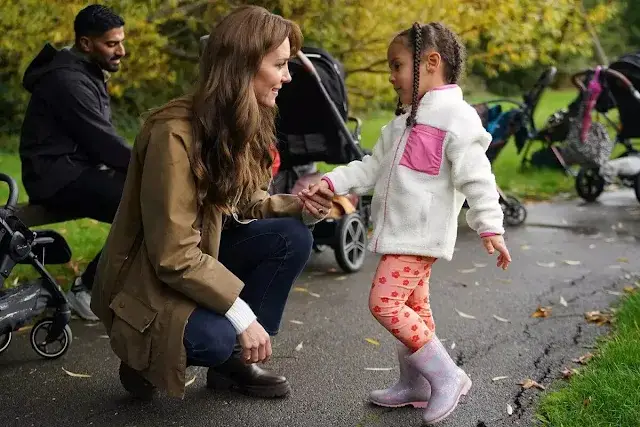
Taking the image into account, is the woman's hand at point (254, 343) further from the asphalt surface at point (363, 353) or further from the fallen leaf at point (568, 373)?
the fallen leaf at point (568, 373)

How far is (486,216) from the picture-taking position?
308cm

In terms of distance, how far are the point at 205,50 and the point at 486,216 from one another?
1130mm

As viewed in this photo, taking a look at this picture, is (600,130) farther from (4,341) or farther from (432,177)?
(4,341)

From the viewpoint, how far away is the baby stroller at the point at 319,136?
538cm

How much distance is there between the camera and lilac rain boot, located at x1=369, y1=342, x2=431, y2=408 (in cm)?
346

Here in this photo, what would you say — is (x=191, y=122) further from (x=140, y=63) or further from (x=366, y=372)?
(x=140, y=63)

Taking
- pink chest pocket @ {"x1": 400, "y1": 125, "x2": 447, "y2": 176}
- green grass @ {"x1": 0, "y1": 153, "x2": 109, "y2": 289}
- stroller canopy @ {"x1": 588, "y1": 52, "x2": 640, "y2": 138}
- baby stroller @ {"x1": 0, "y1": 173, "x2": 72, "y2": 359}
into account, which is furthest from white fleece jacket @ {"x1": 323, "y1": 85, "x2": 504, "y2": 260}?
stroller canopy @ {"x1": 588, "y1": 52, "x2": 640, "y2": 138}

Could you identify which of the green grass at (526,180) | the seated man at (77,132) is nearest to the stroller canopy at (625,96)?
the green grass at (526,180)

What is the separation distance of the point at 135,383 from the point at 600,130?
18.6ft

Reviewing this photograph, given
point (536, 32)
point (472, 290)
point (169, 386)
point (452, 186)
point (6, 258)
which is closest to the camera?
point (169, 386)

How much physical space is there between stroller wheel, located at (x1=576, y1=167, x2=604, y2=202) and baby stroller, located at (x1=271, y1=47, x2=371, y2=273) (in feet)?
11.4

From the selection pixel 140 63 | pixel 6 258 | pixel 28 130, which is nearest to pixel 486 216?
pixel 6 258

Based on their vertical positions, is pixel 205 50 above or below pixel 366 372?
above

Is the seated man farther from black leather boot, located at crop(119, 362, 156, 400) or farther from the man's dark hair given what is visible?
black leather boot, located at crop(119, 362, 156, 400)
